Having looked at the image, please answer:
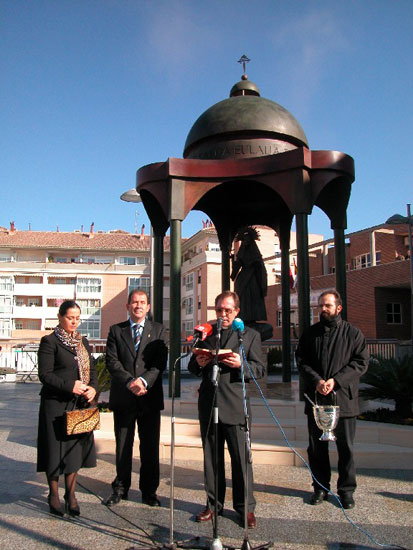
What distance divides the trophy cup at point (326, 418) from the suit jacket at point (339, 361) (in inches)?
6.6

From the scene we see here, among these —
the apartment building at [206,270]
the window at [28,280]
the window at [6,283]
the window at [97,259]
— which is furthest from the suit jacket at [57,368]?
the window at [6,283]

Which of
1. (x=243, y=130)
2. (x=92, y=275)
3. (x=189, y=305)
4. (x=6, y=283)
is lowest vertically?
(x=189, y=305)

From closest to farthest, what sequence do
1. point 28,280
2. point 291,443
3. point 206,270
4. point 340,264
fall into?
1. point 291,443
2. point 340,264
3. point 206,270
4. point 28,280

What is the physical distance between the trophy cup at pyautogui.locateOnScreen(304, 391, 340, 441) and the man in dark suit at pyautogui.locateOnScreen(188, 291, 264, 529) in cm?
80

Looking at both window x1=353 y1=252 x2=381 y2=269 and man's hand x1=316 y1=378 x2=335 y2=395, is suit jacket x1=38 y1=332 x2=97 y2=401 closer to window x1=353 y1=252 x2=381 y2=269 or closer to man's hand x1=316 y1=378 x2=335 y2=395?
man's hand x1=316 y1=378 x2=335 y2=395

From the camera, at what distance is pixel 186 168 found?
27.3 ft

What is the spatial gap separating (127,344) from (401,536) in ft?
9.59

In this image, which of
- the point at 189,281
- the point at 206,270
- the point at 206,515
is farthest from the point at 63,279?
the point at 206,515

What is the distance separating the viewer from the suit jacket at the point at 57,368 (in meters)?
4.53

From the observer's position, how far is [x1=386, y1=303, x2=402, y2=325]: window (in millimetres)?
34156

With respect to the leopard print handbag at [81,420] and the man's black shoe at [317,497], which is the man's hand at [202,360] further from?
the man's black shoe at [317,497]

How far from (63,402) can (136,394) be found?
0.70 m

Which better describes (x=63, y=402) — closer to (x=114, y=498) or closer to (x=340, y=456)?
(x=114, y=498)

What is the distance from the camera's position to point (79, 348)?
4832 millimetres
